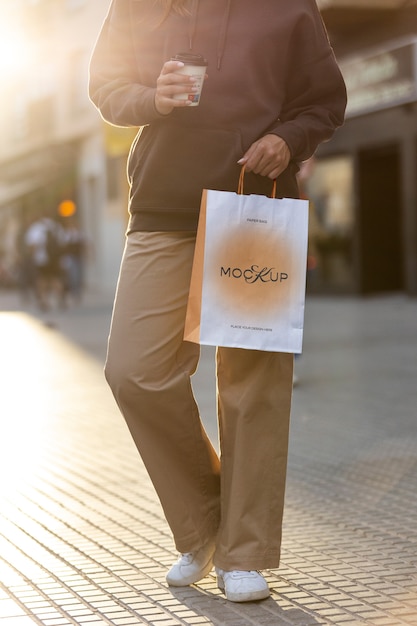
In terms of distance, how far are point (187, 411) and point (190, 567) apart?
1.51ft

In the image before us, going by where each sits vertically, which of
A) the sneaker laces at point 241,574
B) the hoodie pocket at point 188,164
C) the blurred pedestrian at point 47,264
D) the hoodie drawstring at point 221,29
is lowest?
the sneaker laces at point 241,574

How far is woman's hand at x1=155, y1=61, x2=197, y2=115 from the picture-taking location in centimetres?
316

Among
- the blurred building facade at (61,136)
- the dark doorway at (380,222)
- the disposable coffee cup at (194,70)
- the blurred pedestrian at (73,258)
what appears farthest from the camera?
the blurred building facade at (61,136)

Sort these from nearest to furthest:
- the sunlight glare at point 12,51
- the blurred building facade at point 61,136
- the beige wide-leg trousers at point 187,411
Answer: the beige wide-leg trousers at point 187,411 → the blurred building facade at point 61,136 → the sunlight glare at point 12,51

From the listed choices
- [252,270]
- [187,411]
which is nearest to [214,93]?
[252,270]

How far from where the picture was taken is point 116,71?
354 centimetres

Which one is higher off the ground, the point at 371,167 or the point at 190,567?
the point at 371,167

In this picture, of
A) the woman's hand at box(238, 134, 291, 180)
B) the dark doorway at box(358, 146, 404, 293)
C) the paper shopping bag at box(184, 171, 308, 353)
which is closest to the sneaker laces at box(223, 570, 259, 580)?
the paper shopping bag at box(184, 171, 308, 353)

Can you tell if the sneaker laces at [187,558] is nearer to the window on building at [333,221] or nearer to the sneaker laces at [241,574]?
the sneaker laces at [241,574]

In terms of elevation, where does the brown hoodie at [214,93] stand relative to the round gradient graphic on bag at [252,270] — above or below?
above

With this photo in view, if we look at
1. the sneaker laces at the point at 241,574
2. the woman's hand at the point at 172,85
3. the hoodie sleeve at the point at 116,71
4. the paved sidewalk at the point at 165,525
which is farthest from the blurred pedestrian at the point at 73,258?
the woman's hand at the point at 172,85

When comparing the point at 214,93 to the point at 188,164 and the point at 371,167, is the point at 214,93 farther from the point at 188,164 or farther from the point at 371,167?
the point at 371,167

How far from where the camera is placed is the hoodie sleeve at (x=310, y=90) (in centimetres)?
348

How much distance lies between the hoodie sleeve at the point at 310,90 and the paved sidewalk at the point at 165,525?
123cm
